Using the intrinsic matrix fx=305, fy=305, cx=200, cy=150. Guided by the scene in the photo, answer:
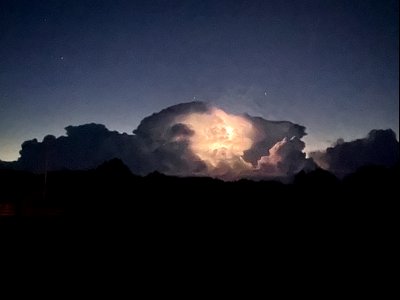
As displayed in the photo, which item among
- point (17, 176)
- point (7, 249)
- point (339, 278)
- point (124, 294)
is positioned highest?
point (17, 176)

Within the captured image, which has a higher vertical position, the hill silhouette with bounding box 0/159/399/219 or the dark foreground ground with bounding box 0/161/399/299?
the hill silhouette with bounding box 0/159/399/219

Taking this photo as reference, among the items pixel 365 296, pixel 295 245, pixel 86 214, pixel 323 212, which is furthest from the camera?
pixel 323 212

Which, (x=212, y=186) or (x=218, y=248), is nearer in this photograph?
(x=218, y=248)

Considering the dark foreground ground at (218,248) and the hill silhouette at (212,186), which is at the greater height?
the hill silhouette at (212,186)

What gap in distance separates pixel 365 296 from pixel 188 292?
522 inches

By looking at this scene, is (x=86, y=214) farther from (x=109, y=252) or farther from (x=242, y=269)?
(x=242, y=269)

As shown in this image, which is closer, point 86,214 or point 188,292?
point 188,292

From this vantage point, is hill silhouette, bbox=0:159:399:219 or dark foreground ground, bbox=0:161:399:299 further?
hill silhouette, bbox=0:159:399:219

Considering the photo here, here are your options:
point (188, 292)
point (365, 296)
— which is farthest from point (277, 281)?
point (188, 292)

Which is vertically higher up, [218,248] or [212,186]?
[212,186]

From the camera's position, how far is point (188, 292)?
2048 cm

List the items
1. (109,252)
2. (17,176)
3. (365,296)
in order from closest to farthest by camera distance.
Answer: (365,296) < (109,252) < (17,176)

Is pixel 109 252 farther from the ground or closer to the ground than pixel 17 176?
closer to the ground

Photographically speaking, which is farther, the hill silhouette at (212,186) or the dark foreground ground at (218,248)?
Result: the hill silhouette at (212,186)
